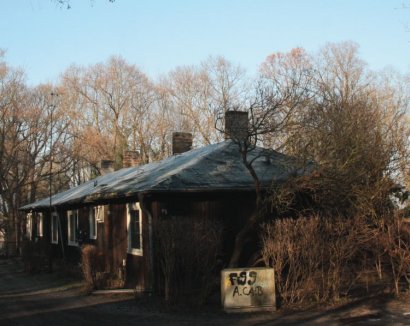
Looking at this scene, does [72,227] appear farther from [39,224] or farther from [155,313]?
[155,313]

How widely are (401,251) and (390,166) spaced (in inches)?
116

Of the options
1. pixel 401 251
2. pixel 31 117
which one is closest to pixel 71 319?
pixel 401 251

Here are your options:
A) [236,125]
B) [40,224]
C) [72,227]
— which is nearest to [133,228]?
[236,125]

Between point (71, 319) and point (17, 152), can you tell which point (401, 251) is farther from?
point (17, 152)

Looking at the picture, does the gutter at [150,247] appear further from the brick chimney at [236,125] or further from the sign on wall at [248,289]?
the sign on wall at [248,289]

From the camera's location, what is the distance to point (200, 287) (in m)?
11.3

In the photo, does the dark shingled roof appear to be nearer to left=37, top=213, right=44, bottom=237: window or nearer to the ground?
the ground

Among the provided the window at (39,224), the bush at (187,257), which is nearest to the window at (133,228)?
the bush at (187,257)

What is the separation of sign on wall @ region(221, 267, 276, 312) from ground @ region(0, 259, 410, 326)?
0.80 ft

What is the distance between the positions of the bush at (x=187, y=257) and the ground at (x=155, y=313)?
424 millimetres

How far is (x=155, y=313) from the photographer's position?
11.0m

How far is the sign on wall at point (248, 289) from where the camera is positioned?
10703mm

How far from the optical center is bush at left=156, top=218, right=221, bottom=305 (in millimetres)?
11188

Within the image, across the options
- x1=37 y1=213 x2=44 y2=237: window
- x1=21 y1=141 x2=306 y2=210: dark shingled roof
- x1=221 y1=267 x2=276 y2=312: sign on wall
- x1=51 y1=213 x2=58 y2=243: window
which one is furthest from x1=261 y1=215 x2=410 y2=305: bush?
x1=37 y1=213 x2=44 y2=237: window
